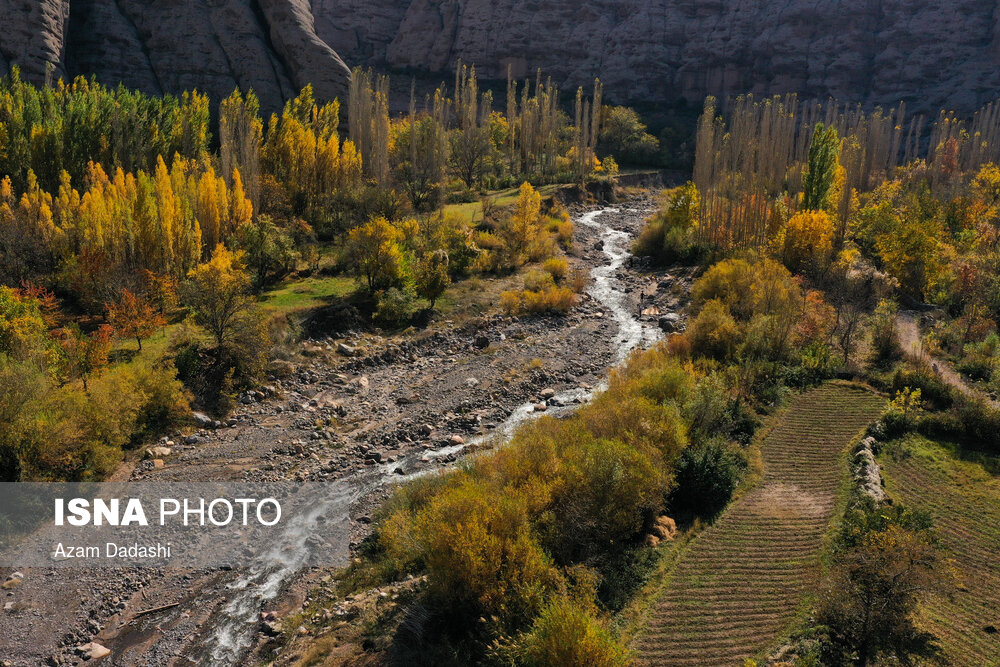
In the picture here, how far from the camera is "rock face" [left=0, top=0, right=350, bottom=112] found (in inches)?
2149

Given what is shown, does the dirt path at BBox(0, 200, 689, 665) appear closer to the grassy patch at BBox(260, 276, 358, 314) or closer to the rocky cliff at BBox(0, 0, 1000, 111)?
the grassy patch at BBox(260, 276, 358, 314)

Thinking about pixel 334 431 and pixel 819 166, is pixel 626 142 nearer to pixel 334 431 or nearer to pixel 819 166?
pixel 819 166

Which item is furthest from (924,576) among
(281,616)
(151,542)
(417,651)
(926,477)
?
(151,542)

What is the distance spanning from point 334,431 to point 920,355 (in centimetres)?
2342

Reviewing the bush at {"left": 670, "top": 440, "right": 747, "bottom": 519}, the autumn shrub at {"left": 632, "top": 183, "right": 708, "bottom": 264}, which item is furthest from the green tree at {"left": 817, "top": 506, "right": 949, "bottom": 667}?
the autumn shrub at {"left": 632, "top": 183, "right": 708, "bottom": 264}

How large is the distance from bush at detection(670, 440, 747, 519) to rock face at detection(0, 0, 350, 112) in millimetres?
53885

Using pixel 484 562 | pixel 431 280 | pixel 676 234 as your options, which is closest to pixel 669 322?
pixel 676 234

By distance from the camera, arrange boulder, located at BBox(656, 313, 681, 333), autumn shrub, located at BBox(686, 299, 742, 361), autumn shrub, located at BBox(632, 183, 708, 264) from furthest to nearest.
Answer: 1. autumn shrub, located at BBox(632, 183, 708, 264)
2. boulder, located at BBox(656, 313, 681, 333)
3. autumn shrub, located at BBox(686, 299, 742, 361)

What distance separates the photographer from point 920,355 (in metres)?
26.0

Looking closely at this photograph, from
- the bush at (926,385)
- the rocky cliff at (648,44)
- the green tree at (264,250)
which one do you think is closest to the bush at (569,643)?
the bush at (926,385)

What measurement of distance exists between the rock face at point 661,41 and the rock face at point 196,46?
56281 mm

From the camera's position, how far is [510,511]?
13.8 m

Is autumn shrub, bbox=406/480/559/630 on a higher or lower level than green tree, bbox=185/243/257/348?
lower

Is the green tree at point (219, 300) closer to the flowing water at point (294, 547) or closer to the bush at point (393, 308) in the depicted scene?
the bush at point (393, 308)
